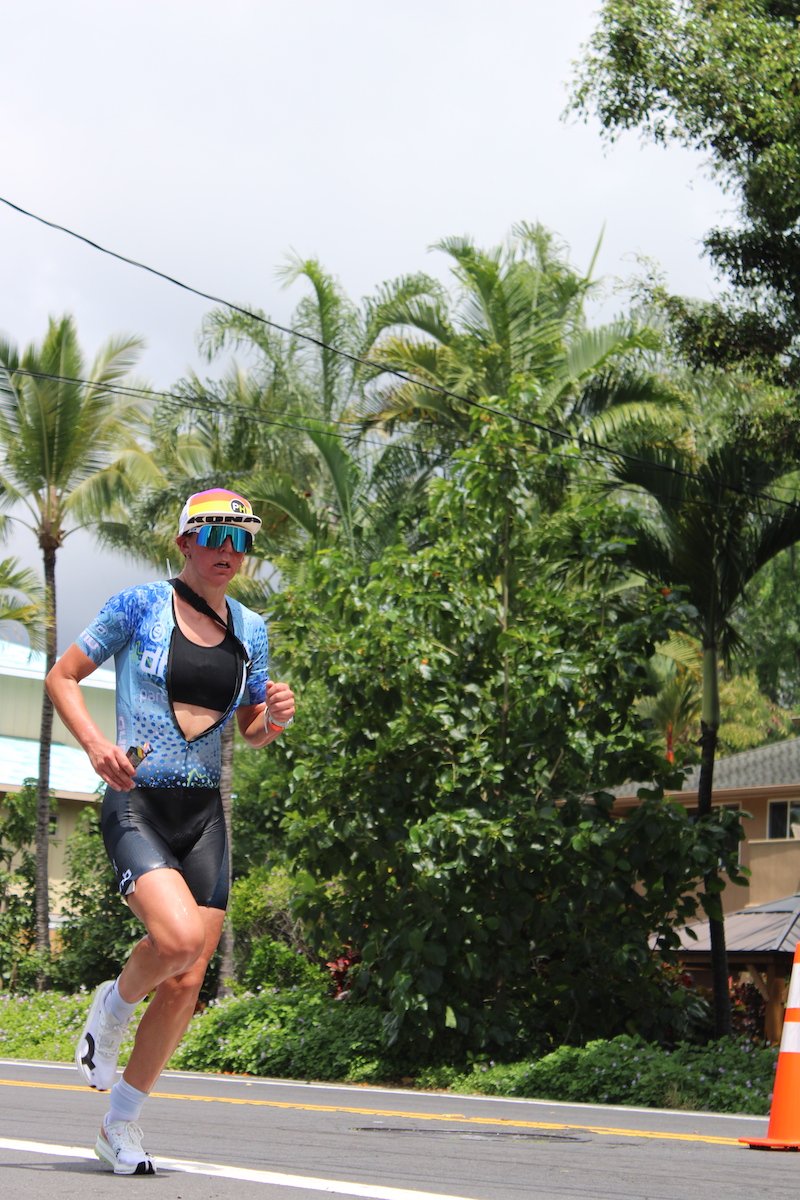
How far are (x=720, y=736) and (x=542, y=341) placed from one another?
20.4 m

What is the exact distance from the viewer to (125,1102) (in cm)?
490

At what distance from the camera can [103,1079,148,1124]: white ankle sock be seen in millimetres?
4902

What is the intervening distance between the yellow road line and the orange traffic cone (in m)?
0.28

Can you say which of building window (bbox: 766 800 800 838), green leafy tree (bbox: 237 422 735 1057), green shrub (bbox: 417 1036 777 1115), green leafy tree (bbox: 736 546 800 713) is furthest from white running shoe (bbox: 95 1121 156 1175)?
green leafy tree (bbox: 736 546 800 713)

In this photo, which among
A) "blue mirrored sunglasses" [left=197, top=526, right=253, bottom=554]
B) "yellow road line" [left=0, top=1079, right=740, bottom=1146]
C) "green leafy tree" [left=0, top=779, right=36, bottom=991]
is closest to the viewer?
"blue mirrored sunglasses" [left=197, top=526, right=253, bottom=554]

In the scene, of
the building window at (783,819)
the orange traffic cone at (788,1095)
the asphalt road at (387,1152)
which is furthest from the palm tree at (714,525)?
the building window at (783,819)

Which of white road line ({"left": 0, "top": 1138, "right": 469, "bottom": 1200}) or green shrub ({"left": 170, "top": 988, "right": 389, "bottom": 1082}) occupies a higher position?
white road line ({"left": 0, "top": 1138, "right": 469, "bottom": 1200})

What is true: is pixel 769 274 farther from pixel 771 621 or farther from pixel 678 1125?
pixel 771 621

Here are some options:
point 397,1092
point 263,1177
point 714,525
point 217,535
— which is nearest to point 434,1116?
point 397,1092

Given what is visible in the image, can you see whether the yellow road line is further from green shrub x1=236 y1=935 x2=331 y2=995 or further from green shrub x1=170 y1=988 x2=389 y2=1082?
green shrub x1=236 y1=935 x2=331 y2=995

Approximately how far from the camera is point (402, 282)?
24219 millimetres

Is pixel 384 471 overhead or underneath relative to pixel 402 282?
underneath

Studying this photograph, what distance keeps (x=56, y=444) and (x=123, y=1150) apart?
20876 mm

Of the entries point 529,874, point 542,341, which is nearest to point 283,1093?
point 529,874
